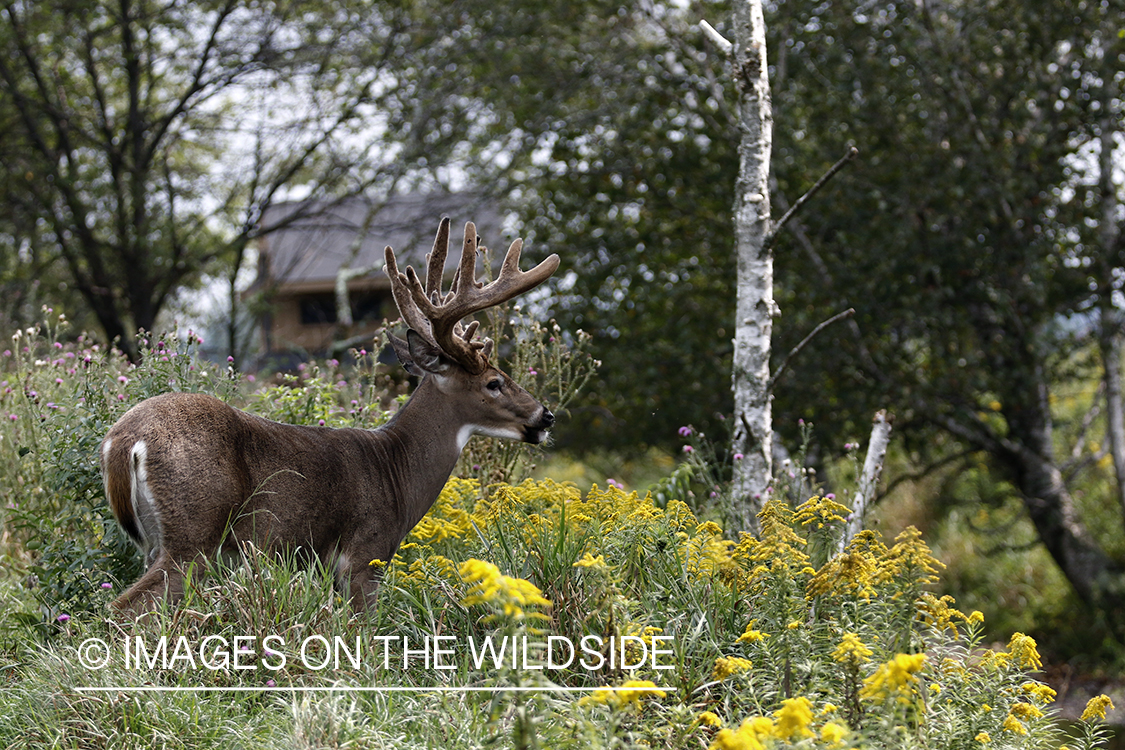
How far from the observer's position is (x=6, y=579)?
5.68m

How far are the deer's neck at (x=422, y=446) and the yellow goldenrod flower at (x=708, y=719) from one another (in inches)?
68.6

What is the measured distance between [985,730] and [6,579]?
16.4 feet

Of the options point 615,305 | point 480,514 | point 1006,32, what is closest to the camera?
point 480,514

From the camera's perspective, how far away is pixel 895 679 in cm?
275

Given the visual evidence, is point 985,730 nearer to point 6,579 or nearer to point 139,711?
point 139,711

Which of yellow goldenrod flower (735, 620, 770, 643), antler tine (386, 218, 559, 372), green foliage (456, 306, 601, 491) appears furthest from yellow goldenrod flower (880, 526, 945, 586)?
green foliage (456, 306, 601, 491)

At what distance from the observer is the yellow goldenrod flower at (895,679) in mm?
2699

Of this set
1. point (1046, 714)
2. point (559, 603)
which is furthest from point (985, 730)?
point (559, 603)

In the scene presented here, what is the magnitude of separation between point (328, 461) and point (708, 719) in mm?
2026

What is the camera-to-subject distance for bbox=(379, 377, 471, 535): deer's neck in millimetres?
4699

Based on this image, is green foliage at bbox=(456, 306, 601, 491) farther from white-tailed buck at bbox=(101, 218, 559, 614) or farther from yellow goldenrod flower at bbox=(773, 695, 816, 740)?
yellow goldenrod flower at bbox=(773, 695, 816, 740)

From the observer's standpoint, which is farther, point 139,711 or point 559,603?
point 559,603

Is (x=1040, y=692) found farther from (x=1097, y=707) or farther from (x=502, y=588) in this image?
(x=502, y=588)

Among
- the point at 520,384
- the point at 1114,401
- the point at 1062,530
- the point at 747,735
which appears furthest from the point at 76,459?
the point at 1062,530
